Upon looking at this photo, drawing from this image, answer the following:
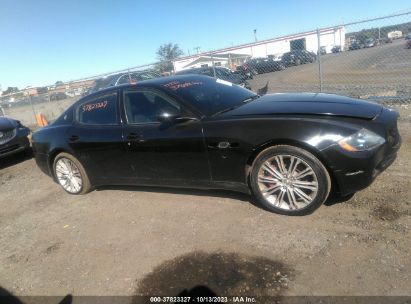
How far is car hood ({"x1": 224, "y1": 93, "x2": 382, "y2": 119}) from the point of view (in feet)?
11.9

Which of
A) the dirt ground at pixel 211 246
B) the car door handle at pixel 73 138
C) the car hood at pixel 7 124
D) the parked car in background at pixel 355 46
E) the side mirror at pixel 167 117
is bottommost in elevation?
the dirt ground at pixel 211 246

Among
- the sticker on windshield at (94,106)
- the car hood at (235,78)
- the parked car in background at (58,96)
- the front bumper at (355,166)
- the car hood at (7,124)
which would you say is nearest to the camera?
the front bumper at (355,166)

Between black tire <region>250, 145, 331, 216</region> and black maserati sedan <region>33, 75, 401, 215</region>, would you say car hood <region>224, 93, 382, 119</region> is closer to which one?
black maserati sedan <region>33, 75, 401, 215</region>

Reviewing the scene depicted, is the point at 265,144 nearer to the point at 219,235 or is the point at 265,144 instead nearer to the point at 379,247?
the point at 219,235

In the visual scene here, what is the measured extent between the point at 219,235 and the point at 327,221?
1.10 m

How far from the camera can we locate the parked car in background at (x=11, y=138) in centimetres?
795

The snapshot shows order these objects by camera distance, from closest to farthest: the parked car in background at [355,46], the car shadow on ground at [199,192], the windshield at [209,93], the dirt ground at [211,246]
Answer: the dirt ground at [211,246] → the windshield at [209,93] → the car shadow on ground at [199,192] → the parked car in background at [355,46]

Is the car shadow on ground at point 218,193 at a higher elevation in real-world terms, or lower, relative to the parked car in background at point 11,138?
lower

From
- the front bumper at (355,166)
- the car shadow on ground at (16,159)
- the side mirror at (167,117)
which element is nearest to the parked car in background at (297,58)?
the car shadow on ground at (16,159)

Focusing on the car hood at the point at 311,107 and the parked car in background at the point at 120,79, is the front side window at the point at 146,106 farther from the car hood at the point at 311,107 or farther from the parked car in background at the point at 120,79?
the parked car in background at the point at 120,79

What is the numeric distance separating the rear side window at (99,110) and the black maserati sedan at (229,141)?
1 centimetres

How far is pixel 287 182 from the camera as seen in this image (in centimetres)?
367

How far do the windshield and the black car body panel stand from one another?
1.0 inches

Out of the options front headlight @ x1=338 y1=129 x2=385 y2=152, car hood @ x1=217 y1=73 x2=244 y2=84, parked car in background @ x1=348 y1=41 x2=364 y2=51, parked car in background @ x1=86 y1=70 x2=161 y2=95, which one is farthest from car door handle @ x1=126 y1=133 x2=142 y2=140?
parked car in background @ x1=348 y1=41 x2=364 y2=51
